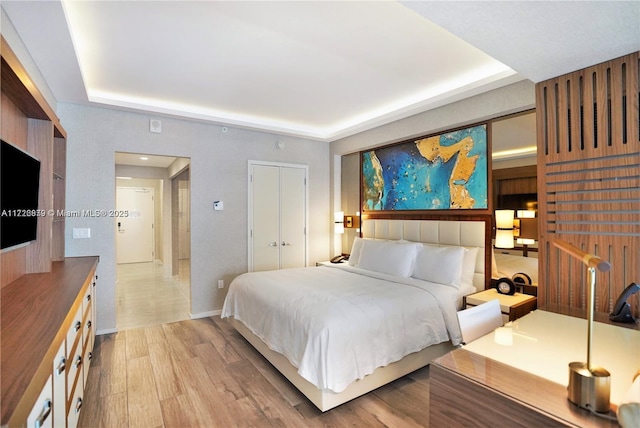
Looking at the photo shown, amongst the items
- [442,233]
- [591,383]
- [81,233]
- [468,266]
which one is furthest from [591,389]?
[81,233]

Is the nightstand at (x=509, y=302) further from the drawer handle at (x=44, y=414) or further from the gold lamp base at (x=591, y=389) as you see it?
the drawer handle at (x=44, y=414)

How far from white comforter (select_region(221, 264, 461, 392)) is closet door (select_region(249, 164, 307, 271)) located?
1421 millimetres

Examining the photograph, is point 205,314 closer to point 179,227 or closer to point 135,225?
point 179,227

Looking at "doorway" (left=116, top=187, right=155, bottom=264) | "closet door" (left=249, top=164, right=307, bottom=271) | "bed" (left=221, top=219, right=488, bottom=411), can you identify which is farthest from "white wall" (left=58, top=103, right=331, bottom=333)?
"doorway" (left=116, top=187, right=155, bottom=264)

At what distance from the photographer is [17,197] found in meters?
1.91

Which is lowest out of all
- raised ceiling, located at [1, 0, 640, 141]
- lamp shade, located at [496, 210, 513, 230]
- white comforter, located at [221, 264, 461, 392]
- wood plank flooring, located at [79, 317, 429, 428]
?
wood plank flooring, located at [79, 317, 429, 428]

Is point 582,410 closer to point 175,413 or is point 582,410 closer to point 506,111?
point 175,413

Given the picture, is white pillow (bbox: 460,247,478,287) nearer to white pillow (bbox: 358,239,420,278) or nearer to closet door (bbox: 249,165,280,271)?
white pillow (bbox: 358,239,420,278)

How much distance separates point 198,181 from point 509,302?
3.85 m

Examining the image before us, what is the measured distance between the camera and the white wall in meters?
3.61

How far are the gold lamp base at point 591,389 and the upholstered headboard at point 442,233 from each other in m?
2.44

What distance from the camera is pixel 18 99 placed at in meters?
2.02

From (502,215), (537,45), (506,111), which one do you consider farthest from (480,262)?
(537,45)

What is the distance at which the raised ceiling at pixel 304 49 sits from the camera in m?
1.69
